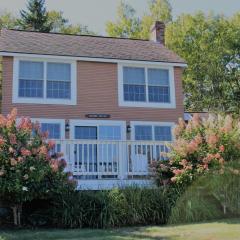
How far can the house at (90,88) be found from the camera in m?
17.7

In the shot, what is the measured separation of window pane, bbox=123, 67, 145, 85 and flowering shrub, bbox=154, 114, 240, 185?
691 centimetres

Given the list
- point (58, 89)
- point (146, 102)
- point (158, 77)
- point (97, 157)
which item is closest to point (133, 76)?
point (158, 77)

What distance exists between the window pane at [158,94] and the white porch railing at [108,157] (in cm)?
590

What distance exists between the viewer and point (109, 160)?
1308 cm

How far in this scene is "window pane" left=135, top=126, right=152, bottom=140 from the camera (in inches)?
726

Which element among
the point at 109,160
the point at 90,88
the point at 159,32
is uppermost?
the point at 159,32

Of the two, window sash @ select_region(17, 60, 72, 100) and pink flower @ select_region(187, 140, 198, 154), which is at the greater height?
window sash @ select_region(17, 60, 72, 100)

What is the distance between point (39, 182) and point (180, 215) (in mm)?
3622

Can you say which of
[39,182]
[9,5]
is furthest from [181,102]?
[9,5]

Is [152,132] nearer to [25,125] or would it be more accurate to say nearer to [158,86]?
[158,86]

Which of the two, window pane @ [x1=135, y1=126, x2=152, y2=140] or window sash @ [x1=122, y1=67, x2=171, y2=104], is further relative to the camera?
window sash @ [x1=122, y1=67, x2=171, y2=104]

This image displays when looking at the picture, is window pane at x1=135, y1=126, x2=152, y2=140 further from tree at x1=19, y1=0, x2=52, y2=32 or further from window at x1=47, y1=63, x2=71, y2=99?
tree at x1=19, y1=0, x2=52, y2=32

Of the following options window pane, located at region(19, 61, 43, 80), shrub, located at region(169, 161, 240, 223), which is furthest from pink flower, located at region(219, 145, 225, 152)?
window pane, located at region(19, 61, 43, 80)

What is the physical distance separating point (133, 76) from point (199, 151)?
8.02 meters
